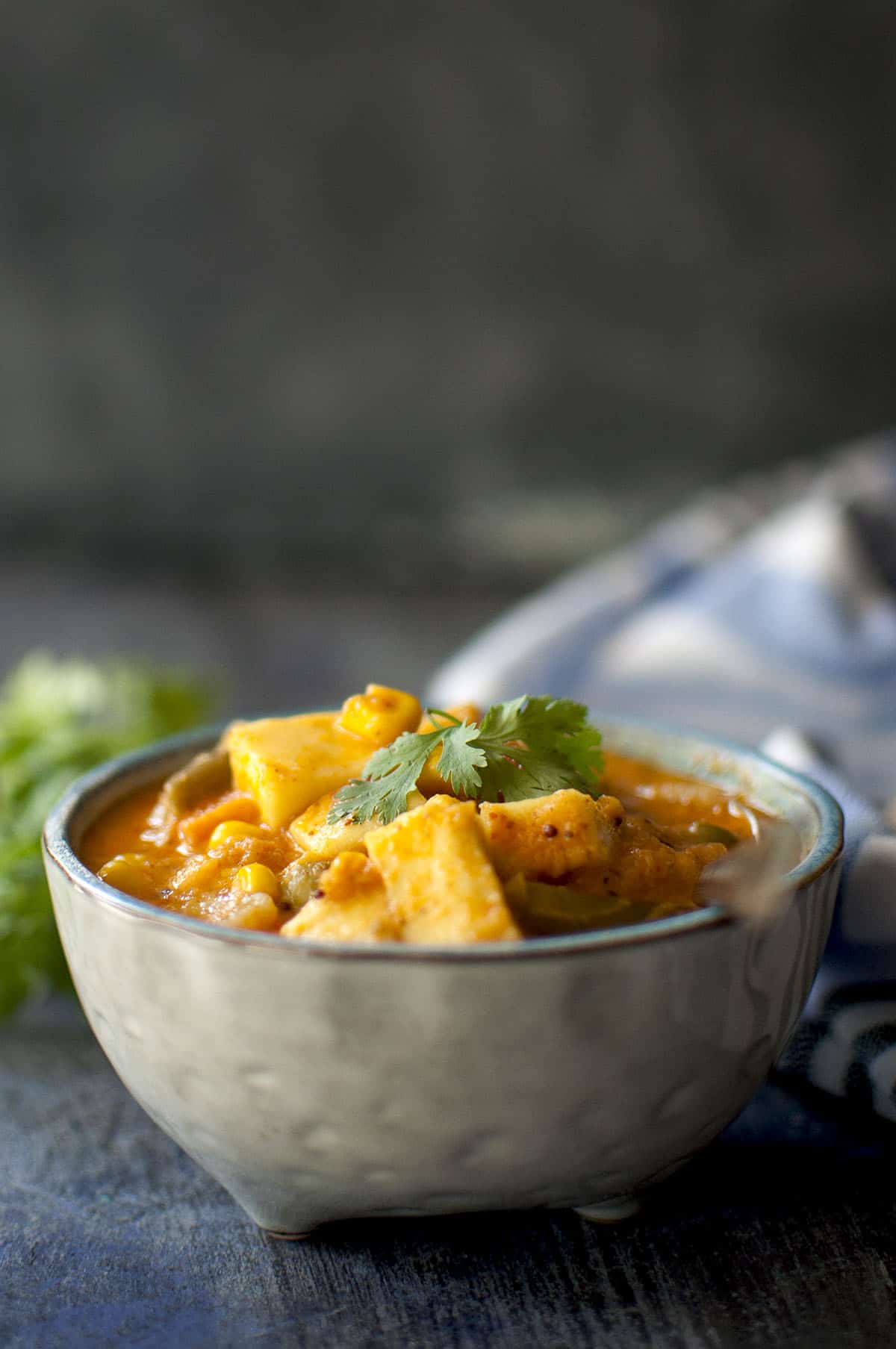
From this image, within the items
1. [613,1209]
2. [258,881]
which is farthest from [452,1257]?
[258,881]

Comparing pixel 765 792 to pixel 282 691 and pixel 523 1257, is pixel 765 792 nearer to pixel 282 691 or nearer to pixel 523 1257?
pixel 523 1257

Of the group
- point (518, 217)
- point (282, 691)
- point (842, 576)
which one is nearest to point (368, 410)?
point (518, 217)

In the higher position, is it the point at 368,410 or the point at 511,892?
the point at 511,892

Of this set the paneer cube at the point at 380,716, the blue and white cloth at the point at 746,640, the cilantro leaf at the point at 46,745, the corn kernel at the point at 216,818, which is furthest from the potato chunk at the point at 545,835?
the cilantro leaf at the point at 46,745

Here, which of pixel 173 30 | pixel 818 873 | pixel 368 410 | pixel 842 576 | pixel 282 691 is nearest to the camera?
pixel 818 873

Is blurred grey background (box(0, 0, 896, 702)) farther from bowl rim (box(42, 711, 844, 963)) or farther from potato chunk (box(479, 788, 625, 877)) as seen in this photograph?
potato chunk (box(479, 788, 625, 877))

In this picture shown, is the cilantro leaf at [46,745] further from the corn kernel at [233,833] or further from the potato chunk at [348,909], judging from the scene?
the potato chunk at [348,909]
